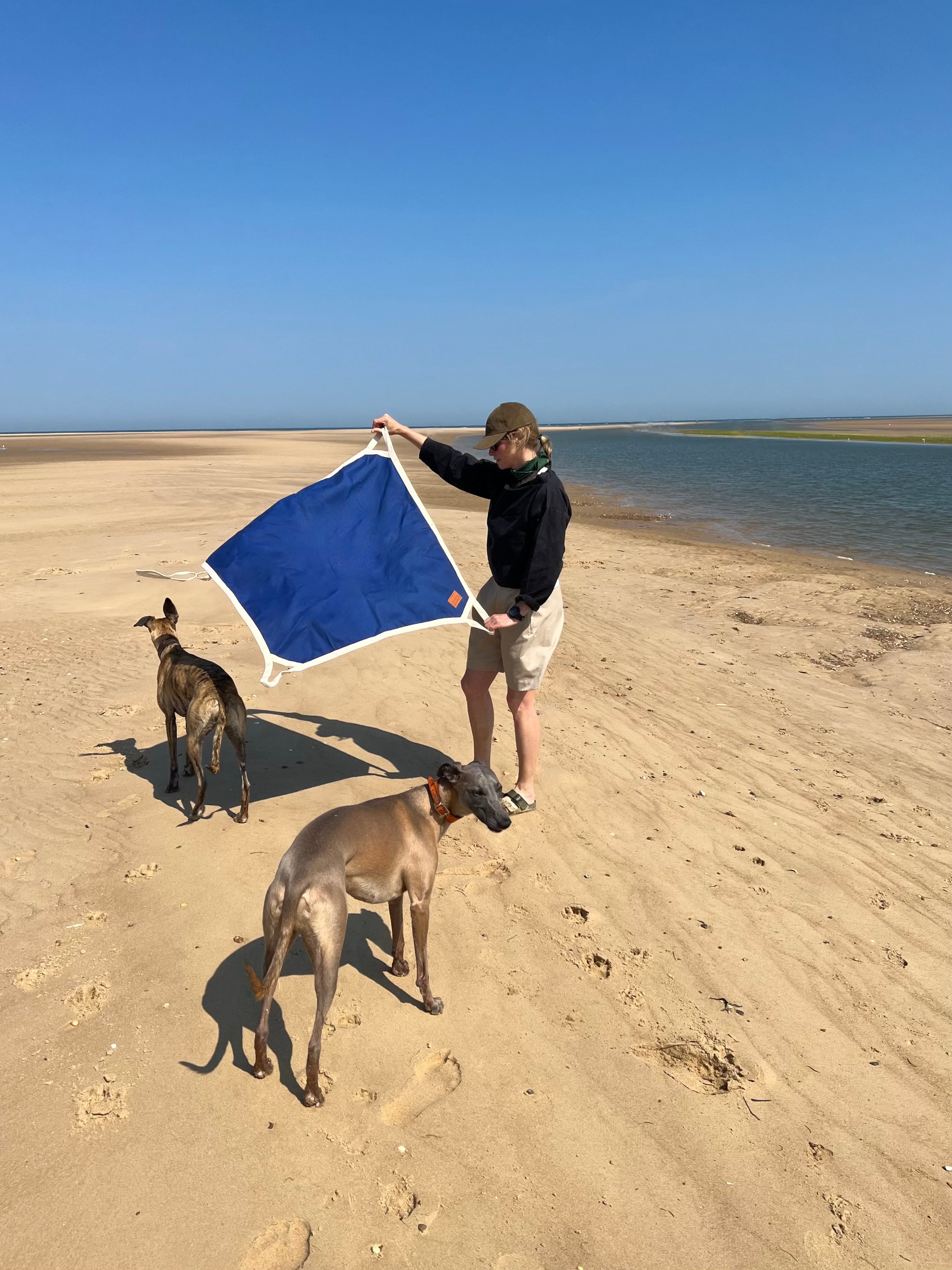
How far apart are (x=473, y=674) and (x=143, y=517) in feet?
51.8

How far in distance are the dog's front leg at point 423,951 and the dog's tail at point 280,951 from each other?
0.72 m

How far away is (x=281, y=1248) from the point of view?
257cm

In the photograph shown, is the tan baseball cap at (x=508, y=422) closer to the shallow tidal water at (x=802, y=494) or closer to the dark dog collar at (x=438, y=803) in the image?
the dark dog collar at (x=438, y=803)

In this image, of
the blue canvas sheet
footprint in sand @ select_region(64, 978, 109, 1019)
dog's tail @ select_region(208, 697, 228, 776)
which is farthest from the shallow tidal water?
footprint in sand @ select_region(64, 978, 109, 1019)

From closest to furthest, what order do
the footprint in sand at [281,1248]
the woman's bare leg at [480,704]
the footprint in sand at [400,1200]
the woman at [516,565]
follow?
the footprint in sand at [281,1248] → the footprint in sand at [400,1200] → the woman at [516,565] → the woman's bare leg at [480,704]

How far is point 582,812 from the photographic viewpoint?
549 centimetres

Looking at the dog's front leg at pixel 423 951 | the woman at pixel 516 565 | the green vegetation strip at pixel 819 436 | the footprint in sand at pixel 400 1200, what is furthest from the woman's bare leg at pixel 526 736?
the green vegetation strip at pixel 819 436

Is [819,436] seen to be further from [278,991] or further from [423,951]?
[278,991]

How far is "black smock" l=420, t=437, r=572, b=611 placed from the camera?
4812 millimetres

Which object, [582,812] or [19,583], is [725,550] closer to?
[582,812]

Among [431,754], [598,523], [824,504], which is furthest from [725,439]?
[431,754]

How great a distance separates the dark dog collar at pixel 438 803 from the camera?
12.6ft

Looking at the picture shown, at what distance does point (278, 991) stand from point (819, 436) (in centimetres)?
11798

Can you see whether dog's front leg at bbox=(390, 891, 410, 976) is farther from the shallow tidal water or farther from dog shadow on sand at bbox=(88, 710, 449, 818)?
the shallow tidal water
